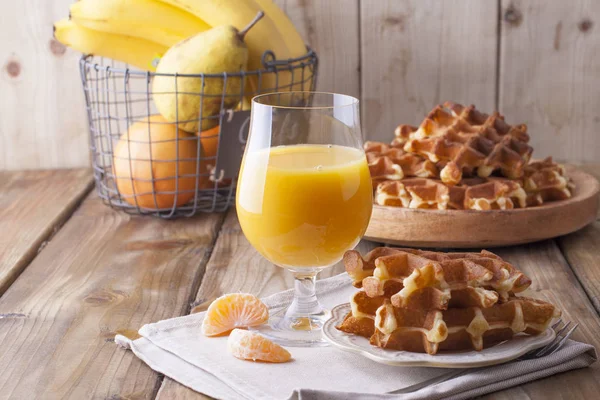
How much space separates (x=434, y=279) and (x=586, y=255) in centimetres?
56

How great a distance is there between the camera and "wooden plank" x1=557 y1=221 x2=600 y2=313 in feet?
3.97

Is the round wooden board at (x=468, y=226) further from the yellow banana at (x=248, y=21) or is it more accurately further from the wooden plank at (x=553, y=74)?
the wooden plank at (x=553, y=74)

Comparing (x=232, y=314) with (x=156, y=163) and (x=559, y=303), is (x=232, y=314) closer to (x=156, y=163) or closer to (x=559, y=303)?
(x=559, y=303)

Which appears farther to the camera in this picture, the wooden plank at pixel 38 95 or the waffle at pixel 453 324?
the wooden plank at pixel 38 95

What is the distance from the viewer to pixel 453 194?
132 centimetres

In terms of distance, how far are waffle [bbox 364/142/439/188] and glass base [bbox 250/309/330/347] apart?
406mm

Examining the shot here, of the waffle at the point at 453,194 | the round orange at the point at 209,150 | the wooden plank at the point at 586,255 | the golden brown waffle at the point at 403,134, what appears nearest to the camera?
the wooden plank at the point at 586,255

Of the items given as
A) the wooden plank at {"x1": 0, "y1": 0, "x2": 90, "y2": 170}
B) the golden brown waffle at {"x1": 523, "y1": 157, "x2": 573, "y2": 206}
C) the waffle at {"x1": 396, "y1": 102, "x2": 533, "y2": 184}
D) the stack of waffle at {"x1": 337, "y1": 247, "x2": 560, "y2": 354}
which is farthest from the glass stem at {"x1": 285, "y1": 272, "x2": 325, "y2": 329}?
the wooden plank at {"x1": 0, "y1": 0, "x2": 90, "y2": 170}

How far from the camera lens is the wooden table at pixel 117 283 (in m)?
0.92

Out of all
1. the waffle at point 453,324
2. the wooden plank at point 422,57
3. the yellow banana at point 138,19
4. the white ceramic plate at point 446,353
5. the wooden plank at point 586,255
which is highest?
the yellow banana at point 138,19

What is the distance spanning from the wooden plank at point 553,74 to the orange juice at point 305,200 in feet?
3.36

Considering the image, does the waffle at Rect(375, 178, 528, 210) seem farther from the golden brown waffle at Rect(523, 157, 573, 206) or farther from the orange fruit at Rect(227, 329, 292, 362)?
the orange fruit at Rect(227, 329, 292, 362)

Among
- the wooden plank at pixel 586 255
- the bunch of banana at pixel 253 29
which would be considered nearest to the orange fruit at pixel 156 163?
the bunch of banana at pixel 253 29

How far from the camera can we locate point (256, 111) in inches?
40.3
